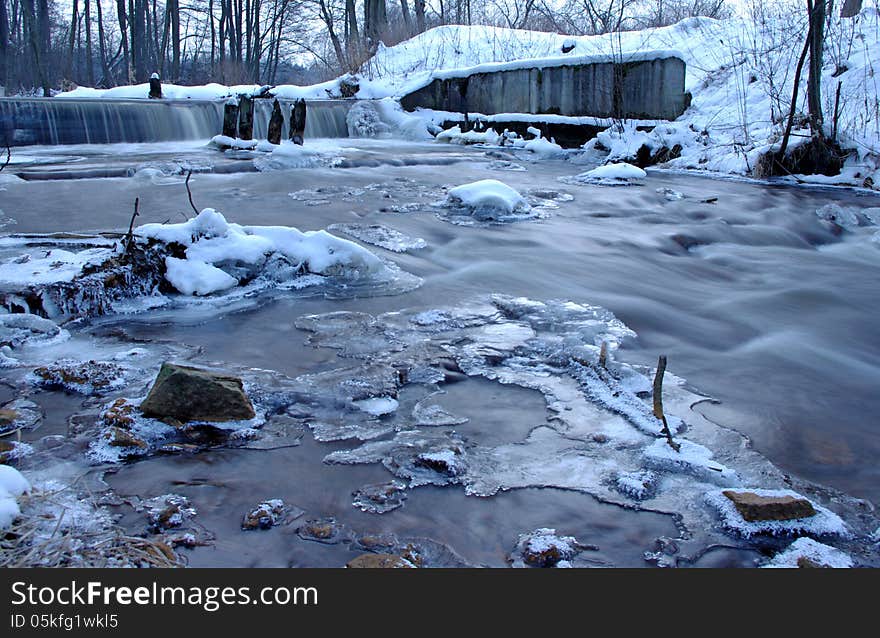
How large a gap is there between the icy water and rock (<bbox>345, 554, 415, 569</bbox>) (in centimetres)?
8

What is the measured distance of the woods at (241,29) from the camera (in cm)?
1997

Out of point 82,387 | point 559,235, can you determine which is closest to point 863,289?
point 559,235

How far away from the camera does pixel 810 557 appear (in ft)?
5.30

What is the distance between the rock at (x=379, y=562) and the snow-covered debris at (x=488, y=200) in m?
4.60

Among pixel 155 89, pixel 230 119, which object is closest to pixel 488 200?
pixel 230 119

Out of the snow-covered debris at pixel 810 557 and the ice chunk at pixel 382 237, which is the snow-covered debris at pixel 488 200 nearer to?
the ice chunk at pixel 382 237

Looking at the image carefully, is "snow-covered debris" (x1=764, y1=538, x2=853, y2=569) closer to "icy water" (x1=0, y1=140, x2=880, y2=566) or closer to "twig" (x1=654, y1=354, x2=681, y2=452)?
"icy water" (x1=0, y1=140, x2=880, y2=566)

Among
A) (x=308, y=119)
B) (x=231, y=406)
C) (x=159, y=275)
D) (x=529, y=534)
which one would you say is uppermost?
(x=308, y=119)

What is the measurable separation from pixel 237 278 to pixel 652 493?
2527 mm

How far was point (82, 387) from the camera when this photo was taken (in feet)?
7.92

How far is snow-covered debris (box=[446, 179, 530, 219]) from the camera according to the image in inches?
238

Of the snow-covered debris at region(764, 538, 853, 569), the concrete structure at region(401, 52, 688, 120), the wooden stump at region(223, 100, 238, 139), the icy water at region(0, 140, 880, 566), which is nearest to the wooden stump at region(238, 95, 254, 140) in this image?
the wooden stump at region(223, 100, 238, 139)

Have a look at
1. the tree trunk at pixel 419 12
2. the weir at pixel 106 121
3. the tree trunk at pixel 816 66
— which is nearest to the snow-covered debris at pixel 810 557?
the tree trunk at pixel 816 66
